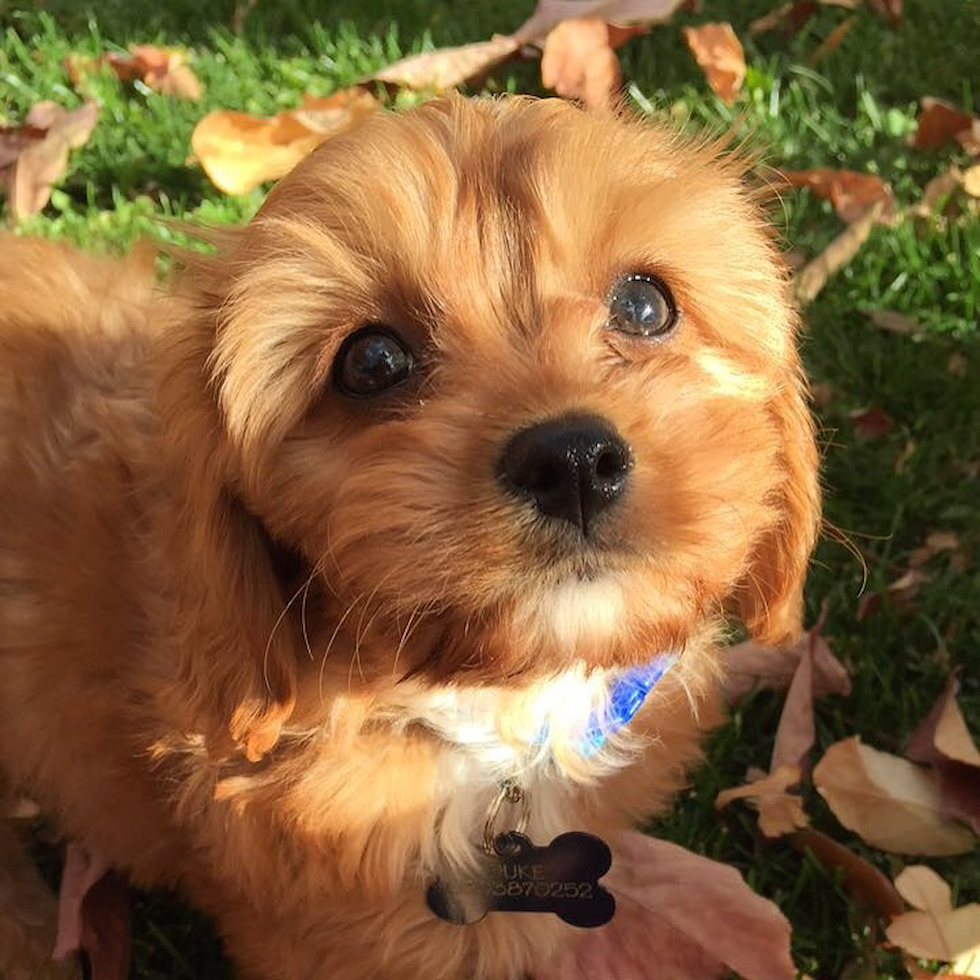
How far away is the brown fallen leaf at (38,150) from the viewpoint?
438 cm

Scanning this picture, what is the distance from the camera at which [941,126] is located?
168 inches

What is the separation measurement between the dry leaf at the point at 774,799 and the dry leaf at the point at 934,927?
0.30m

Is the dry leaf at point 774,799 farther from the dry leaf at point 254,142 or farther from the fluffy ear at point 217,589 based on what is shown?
the dry leaf at point 254,142

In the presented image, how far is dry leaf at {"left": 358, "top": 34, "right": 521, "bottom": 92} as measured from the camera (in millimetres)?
4629

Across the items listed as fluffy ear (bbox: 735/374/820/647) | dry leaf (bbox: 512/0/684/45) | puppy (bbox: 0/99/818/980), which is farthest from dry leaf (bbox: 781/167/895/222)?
fluffy ear (bbox: 735/374/820/647)

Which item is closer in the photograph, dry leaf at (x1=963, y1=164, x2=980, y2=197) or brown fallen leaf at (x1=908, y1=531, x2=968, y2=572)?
brown fallen leaf at (x1=908, y1=531, x2=968, y2=572)

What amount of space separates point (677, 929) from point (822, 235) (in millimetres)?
2399

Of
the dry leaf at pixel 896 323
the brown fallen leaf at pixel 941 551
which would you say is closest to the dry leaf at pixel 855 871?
the brown fallen leaf at pixel 941 551

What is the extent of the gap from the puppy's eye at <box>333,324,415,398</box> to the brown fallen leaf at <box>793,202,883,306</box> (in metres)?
2.18

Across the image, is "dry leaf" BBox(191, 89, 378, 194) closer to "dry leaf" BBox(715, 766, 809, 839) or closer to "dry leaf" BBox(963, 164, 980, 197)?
"dry leaf" BBox(963, 164, 980, 197)

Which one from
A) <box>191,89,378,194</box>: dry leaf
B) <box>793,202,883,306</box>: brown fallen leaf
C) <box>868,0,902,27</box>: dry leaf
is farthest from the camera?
<box>868,0,902,27</box>: dry leaf

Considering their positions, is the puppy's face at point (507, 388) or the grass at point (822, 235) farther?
the grass at point (822, 235)

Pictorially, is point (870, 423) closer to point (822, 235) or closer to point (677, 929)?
point (822, 235)

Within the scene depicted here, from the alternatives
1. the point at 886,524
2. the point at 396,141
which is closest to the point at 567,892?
the point at 396,141
